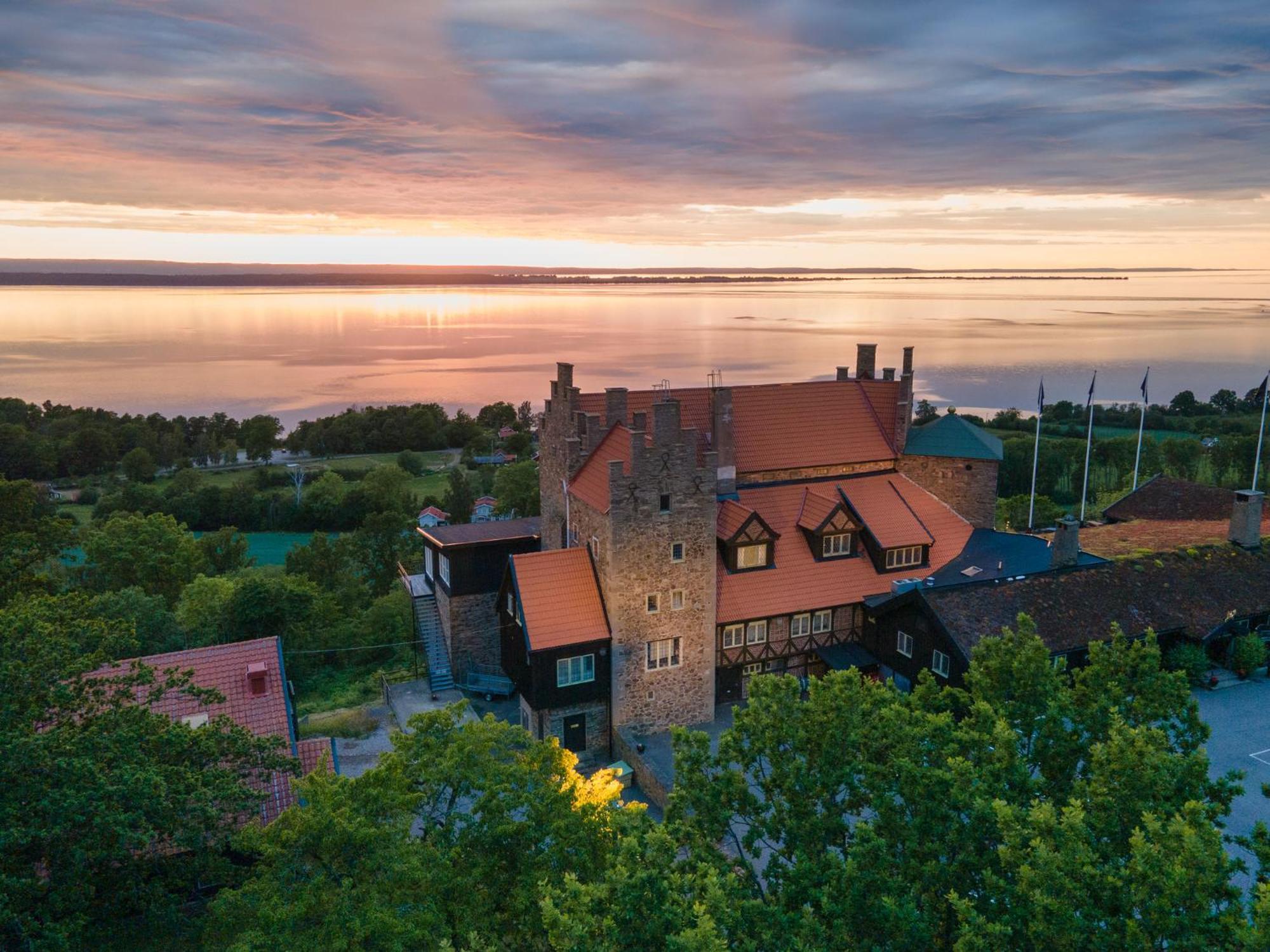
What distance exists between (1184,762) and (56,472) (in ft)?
356

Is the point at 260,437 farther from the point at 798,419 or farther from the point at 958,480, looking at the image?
the point at 958,480

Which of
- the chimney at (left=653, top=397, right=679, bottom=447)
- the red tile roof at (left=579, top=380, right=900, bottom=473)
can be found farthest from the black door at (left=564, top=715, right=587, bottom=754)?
the red tile roof at (left=579, top=380, right=900, bottom=473)

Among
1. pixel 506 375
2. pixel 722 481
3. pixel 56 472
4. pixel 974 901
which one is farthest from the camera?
pixel 506 375

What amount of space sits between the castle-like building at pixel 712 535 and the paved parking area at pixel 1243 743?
33.7 ft

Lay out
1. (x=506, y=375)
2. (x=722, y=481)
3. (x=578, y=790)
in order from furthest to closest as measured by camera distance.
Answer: (x=506, y=375) → (x=722, y=481) → (x=578, y=790)

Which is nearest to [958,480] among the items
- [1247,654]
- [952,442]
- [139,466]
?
[952,442]

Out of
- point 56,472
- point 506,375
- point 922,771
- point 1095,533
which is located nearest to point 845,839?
point 922,771

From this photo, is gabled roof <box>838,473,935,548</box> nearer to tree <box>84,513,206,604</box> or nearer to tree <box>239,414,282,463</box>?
tree <box>84,513,206,604</box>

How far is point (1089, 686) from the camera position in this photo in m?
16.9

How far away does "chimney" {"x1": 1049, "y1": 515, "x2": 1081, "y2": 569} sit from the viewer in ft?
102

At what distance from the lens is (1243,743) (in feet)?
85.1

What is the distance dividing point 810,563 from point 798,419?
23.0 ft

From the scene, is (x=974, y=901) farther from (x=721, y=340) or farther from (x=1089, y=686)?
(x=721, y=340)

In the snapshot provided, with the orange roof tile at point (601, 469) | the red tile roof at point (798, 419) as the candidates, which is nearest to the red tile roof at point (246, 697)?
the orange roof tile at point (601, 469)
